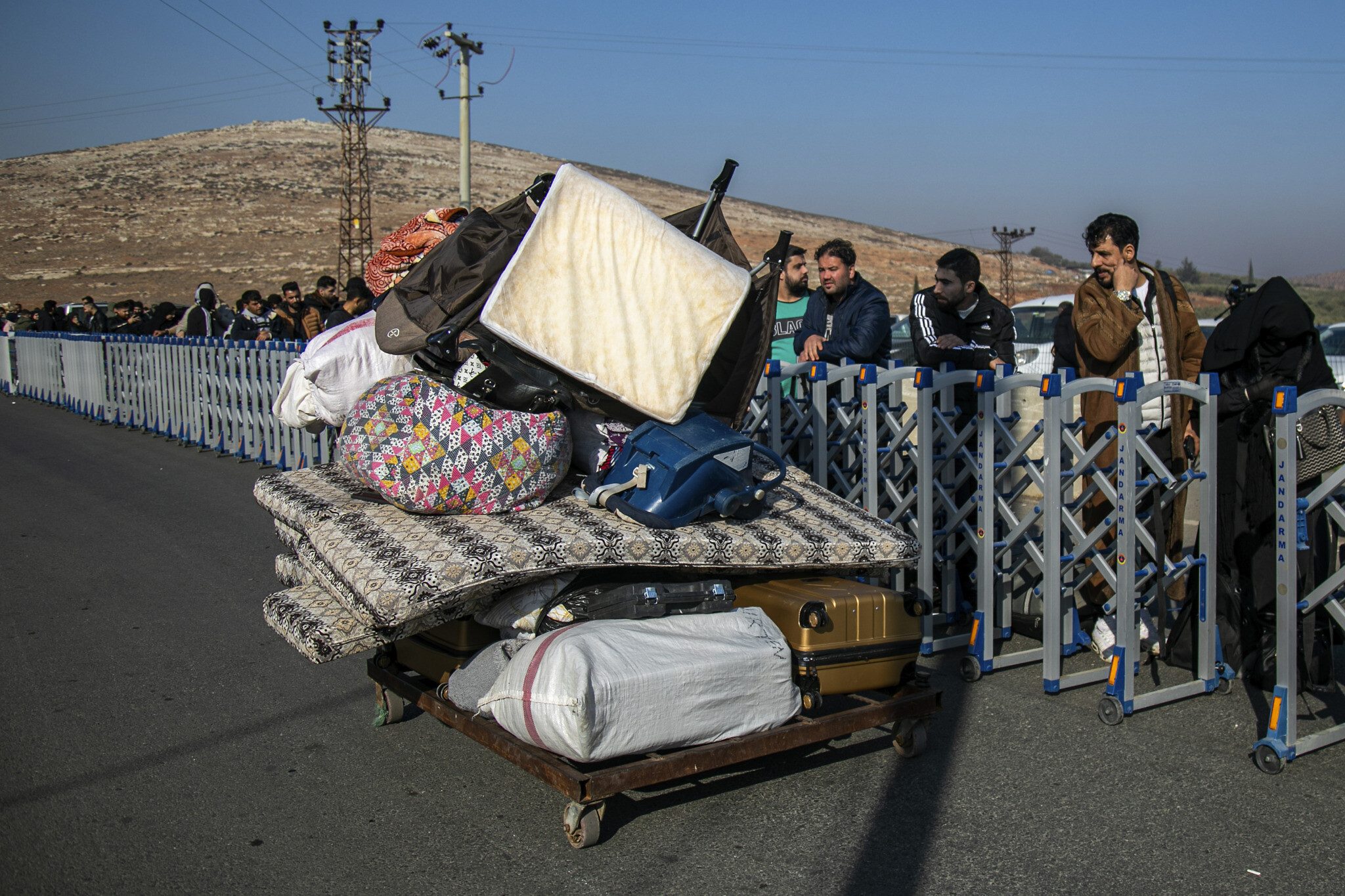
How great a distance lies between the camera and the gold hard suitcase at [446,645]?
3830mm

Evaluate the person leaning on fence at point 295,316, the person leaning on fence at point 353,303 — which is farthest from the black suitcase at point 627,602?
the person leaning on fence at point 295,316

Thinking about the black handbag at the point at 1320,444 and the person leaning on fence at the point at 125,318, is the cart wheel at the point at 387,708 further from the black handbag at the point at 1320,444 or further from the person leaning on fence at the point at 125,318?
the person leaning on fence at the point at 125,318

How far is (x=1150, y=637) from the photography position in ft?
16.4

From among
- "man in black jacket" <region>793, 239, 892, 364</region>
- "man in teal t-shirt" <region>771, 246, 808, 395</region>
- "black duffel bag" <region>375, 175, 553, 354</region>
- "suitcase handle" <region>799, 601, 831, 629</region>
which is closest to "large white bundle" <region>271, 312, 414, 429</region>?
"black duffel bag" <region>375, 175, 553, 354</region>

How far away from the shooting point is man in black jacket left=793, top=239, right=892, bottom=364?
6.38 metres

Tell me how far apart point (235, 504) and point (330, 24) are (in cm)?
4113

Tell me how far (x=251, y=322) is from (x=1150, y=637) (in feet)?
45.9

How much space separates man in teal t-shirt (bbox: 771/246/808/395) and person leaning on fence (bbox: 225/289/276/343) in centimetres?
939

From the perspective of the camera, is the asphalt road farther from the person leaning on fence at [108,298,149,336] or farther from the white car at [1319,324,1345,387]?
the person leaning on fence at [108,298,149,336]

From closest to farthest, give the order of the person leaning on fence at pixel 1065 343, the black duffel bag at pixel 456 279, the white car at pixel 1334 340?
the black duffel bag at pixel 456 279 → the person leaning on fence at pixel 1065 343 → the white car at pixel 1334 340

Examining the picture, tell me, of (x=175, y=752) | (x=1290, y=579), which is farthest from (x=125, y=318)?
(x=1290, y=579)

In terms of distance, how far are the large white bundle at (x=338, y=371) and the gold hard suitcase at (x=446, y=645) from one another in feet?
3.46

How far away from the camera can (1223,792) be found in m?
3.61

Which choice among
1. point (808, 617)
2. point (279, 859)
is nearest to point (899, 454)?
point (808, 617)
